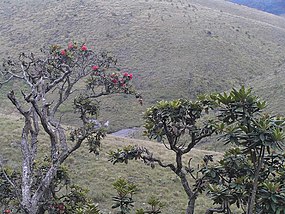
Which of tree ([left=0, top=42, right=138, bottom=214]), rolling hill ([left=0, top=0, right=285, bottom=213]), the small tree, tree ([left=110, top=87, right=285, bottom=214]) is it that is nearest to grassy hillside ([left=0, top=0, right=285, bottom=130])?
rolling hill ([left=0, top=0, right=285, bottom=213])

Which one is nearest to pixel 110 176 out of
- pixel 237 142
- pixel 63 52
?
pixel 63 52

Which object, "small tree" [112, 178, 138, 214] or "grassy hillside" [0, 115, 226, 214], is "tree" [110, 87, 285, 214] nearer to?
"small tree" [112, 178, 138, 214]

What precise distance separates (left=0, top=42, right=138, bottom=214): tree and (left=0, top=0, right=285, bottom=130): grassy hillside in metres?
18.9

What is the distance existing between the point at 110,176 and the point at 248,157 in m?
8.98

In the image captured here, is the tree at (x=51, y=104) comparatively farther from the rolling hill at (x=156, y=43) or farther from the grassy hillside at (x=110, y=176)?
the rolling hill at (x=156, y=43)

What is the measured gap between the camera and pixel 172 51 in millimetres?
42156

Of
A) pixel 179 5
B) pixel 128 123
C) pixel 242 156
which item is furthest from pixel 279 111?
pixel 179 5

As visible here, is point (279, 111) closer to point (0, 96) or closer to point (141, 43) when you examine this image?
point (141, 43)

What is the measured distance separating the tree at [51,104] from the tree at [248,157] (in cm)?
277

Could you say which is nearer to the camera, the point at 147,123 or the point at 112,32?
the point at 147,123

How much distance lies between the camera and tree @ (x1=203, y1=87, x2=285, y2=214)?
536 centimetres

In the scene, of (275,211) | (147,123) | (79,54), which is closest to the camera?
(275,211)

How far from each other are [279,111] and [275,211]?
2368 cm

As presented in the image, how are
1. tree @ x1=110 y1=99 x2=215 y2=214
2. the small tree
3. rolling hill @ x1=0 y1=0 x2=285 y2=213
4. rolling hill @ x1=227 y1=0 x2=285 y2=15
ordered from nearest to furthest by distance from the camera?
the small tree → tree @ x1=110 y1=99 x2=215 y2=214 → rolling hill @ x1=0 y1=0 x2=285 y2=213 → rolling hill @ x1=227 y1=0 x2=285 y2=15
